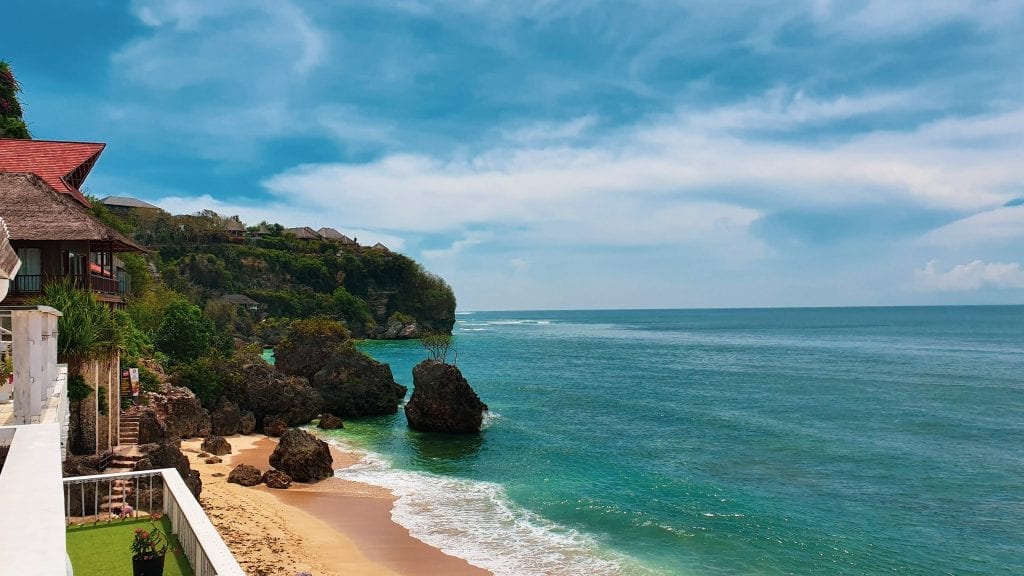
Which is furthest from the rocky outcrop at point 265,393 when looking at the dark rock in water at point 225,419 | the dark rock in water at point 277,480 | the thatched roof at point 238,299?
the thatched roof at point 238,299

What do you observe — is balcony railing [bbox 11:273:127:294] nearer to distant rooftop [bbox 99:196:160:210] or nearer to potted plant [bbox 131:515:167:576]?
potted plant [bbox 131:515:167:576]

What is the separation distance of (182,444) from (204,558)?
84.8 feet

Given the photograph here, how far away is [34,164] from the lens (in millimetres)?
28922

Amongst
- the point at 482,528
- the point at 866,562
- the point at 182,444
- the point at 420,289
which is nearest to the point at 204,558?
the point at 482,528

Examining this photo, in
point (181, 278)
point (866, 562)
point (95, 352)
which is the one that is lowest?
point (866, 562)

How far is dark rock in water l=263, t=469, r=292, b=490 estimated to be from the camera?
25.1 meters

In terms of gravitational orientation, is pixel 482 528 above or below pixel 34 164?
below

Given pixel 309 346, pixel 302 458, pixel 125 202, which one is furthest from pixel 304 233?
pixel 302 458

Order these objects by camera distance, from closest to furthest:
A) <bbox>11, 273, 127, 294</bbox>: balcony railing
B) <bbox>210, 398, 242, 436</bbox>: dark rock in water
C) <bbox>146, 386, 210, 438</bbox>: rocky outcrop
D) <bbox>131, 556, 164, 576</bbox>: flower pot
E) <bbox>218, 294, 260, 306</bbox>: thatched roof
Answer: <bbox>131, 556, 164, 576</bbox>: flower pot → <bbox>11, 273, 127, 294</bbox>: balcony railing → <bbox>146, 386, 210, 438</bbox>: rocky outcrop → <bbox>210, 398, 242, 436</bbox>: dark rock in water → <bbox>218, 294, 260, 306</bbox>: thatched roof

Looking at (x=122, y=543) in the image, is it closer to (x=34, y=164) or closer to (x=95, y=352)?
(x=95, y=352)

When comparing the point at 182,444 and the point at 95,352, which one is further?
the point at 182,444

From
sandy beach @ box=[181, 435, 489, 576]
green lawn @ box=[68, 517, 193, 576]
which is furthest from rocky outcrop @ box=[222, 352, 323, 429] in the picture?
green lawn @ box=[68, 517, 193, 576]

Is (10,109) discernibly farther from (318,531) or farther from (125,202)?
(125,202)

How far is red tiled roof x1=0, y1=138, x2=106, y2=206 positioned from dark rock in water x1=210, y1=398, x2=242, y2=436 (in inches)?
493
